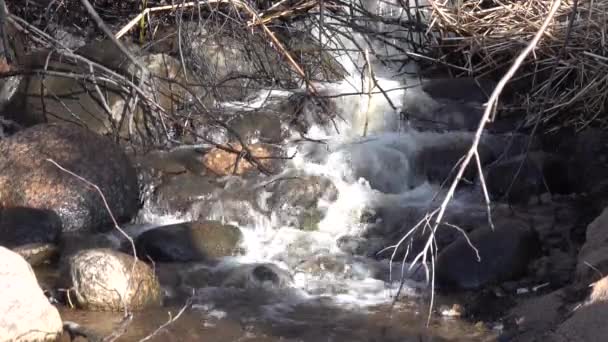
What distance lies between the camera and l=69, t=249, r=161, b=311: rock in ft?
17.4

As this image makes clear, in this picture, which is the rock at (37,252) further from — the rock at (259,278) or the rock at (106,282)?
the rock at (259,278)

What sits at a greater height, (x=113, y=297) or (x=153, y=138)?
(x=153, y=138)

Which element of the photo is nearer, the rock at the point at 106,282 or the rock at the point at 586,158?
the rock at the point at 106,282

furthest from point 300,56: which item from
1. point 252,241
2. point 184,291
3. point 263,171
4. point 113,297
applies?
point 113,297

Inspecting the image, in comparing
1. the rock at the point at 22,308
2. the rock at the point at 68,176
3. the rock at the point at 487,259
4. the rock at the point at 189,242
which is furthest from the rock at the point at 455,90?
the rock at the point at 22,308

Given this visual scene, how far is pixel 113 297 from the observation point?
208 inches

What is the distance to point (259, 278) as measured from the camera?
20.1ft

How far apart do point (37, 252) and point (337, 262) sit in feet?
6.80

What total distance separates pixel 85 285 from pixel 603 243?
2983 millimetres

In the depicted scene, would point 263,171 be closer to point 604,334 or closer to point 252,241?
point 252,241

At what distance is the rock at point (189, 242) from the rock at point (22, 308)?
1.49 m

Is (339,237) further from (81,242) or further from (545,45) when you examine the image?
(545,45)

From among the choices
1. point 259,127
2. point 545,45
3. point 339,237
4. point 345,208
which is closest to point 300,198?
point 345,208

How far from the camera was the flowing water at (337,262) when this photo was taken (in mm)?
5234
